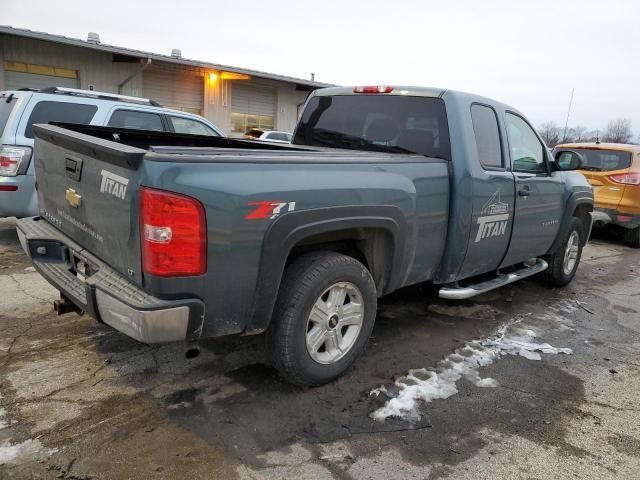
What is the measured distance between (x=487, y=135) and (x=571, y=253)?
8.77 ft

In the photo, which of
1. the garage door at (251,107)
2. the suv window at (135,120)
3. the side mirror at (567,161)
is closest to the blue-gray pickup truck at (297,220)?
the side mirror at (567,161)

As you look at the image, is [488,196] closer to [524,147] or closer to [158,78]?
[524,147]

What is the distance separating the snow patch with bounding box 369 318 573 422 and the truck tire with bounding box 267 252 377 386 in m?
0.35

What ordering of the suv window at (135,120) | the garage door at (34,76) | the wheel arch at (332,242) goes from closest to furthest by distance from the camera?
the wheel arch at (332,242) < the suv window at (135,120) < the garage door at (34,76)

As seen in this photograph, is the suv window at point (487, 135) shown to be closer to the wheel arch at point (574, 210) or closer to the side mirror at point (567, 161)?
the side mirror at point (567, 161)

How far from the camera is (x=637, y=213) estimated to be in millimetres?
8695

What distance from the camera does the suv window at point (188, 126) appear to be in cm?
734

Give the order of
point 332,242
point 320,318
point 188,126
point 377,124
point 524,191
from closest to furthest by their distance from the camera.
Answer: point 320,318, point 332,242, point 377,124, point 524,191, point 188,126

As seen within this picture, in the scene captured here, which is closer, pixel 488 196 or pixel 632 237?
pixel 488 196

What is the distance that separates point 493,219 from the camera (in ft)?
13.4

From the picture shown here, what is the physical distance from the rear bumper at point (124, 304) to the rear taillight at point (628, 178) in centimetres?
862

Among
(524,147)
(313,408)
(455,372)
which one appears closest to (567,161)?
(524,147)

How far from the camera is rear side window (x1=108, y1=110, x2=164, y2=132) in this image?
6746mm

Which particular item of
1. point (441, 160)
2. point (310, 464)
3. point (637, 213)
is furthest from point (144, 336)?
point (637, 213)
